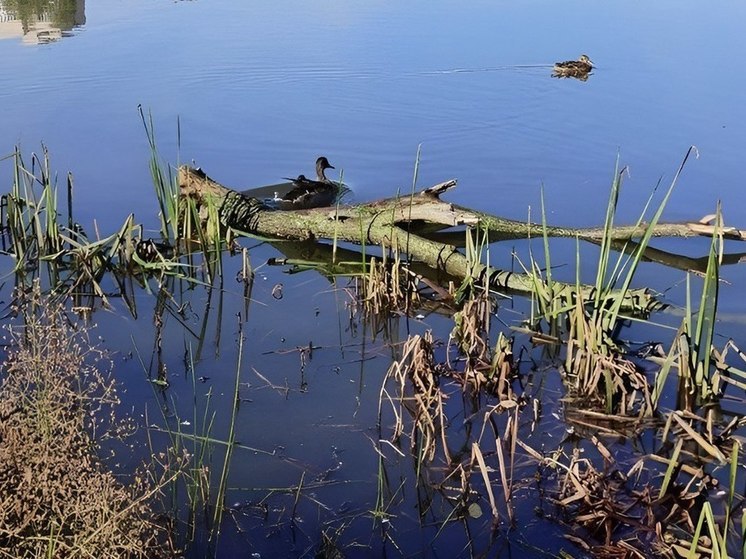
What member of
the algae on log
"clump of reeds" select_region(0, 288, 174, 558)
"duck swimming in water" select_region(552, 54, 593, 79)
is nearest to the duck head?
the algae on log

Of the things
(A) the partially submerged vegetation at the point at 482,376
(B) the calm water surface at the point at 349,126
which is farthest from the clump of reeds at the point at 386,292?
(B) the calm water surface at the point at 349,126

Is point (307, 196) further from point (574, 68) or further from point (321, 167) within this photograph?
point (574, 68)

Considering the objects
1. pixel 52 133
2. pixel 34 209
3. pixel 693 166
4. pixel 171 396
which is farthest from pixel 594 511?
pixel 52 133

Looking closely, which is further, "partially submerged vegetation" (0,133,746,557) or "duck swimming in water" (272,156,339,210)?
"duck swimming in water" (272,156,339,210)

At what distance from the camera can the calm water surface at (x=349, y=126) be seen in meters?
5.41

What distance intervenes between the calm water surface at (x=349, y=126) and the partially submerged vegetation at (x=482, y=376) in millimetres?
153

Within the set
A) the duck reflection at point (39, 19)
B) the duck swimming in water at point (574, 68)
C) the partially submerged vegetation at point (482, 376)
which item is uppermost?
the duck reflection at point (39, 19)

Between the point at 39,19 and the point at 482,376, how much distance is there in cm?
1508

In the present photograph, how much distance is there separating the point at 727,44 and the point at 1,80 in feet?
34.2

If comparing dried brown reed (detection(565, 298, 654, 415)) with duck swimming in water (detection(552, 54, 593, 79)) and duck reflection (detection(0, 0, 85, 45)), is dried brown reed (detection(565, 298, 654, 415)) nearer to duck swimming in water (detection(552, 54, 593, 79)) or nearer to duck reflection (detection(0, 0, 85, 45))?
duck swimming in water (detection(552, 54, 593, 79))

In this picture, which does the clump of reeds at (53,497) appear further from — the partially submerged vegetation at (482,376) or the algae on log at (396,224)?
the algae on log at (396,224)

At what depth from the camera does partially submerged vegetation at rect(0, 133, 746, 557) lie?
4.24m

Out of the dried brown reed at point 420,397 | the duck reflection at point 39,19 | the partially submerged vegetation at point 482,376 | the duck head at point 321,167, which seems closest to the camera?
the partially submerged vegetation at point 482,376

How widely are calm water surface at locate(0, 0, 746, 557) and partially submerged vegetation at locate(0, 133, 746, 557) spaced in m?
0.15
